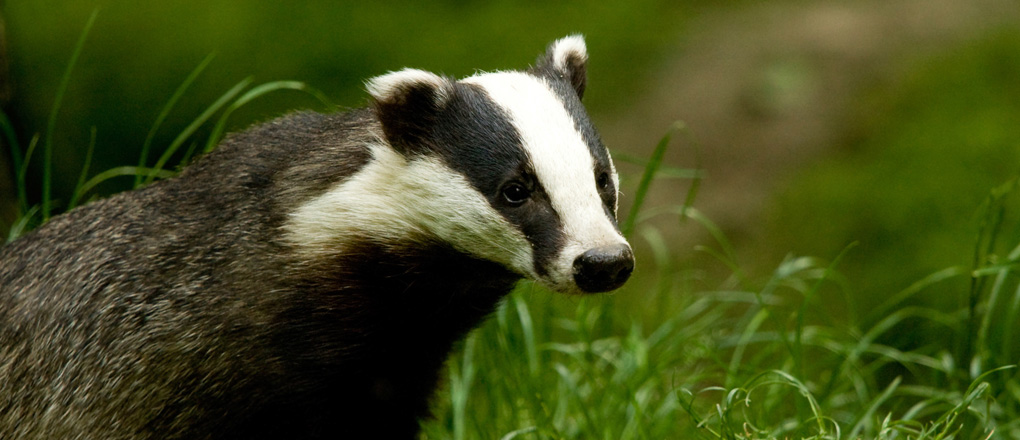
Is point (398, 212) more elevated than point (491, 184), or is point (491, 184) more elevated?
point (491, 184)

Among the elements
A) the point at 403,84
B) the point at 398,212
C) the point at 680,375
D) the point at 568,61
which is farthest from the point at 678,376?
the point at 403,84

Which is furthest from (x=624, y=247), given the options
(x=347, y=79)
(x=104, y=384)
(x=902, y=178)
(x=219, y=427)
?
(x=902, y=178)

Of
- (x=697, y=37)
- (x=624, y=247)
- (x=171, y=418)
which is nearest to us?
(x=624, y=247)

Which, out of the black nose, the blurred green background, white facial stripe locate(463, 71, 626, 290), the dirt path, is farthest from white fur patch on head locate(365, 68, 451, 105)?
the dirt path

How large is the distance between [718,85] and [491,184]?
13.5ft

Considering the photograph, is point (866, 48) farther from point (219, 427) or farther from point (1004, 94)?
point (219, 427)

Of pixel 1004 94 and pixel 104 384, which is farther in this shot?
pixel 1004 94

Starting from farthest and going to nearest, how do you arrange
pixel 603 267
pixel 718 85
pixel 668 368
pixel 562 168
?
1. pixel 718 85
2. pixel 668 368
3. pixel 562 168
4. pixel 603 267

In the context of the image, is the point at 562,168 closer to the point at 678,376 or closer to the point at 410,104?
the point at 410,104

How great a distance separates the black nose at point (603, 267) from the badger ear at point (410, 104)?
613 millimetres

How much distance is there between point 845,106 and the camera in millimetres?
6586

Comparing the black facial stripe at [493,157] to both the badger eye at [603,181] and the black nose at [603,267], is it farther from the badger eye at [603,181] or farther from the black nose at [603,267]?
the badger eye at [603,181]

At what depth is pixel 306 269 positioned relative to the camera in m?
3.04

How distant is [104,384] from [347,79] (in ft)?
9.36
